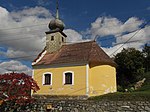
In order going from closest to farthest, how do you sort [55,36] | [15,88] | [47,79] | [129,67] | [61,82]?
[15,88] < [61,82] < [47,79] < [55,36] < [129,67]

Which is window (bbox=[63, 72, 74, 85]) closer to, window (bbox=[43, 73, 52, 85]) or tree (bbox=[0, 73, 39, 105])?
window (bbox=[43, 73, 52, 85])

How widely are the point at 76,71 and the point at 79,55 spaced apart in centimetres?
209

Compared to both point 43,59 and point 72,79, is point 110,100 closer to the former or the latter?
point 72,79

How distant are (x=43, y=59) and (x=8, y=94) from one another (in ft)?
30.8

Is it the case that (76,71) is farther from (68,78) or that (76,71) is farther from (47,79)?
(47,79)

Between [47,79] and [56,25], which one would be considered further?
[56,25]

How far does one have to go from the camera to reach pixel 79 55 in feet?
88.3

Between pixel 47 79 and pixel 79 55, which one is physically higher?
pixel 79 55

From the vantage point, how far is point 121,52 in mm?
37562

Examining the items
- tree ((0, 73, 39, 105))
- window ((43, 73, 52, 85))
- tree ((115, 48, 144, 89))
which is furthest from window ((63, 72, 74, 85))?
tree ((115, 48, 144, 89))

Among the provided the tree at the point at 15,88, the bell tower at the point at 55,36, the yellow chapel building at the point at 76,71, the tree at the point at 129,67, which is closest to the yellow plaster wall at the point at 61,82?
the yellow chapel building at the point at 76,71

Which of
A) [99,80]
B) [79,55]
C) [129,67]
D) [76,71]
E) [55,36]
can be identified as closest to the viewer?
[99,80]

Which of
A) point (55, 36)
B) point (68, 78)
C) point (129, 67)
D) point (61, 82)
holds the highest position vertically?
point (55, 36)

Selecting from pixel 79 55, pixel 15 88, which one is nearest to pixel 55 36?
pixel 79 55
